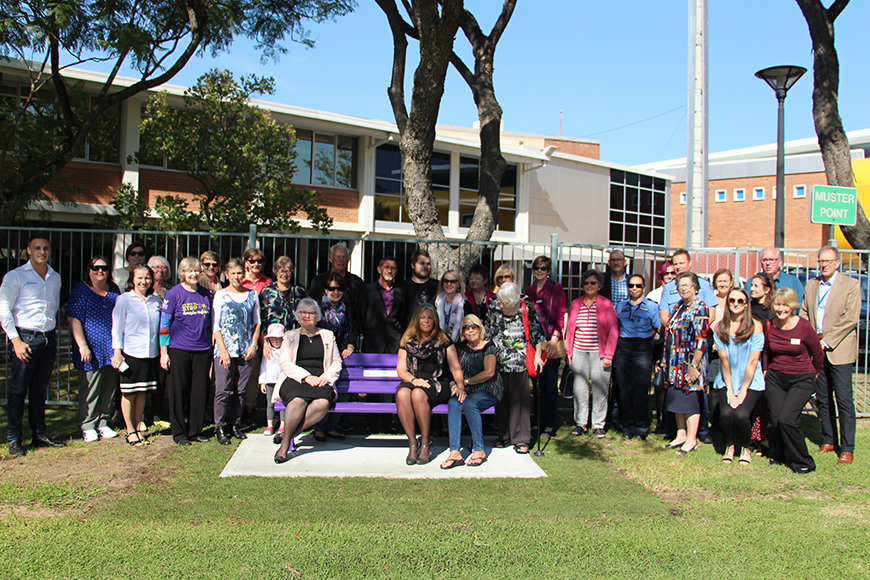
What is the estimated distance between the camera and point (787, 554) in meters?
4.11

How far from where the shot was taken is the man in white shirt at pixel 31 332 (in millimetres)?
5949

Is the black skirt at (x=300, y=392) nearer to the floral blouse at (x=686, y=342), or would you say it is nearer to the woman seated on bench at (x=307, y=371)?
the woman seated on bench at (x=307, y=371)

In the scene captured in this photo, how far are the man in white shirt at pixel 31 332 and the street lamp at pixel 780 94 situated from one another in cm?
1005

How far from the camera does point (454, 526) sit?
4445mm

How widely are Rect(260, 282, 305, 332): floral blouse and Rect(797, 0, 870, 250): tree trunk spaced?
847cm

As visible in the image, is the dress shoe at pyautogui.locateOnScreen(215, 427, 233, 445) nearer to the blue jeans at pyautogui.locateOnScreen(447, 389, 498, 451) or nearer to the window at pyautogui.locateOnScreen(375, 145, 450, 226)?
the blue jeans at pyautogui.locateOnScreen(447, 389, 498, 451)

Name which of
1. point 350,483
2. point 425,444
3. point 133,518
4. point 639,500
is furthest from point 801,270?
point 133,518

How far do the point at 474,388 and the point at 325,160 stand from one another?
17.7 meters

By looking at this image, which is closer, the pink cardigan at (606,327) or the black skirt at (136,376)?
the black skirt at (136,376)

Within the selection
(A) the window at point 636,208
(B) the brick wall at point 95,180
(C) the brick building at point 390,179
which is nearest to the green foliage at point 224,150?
(C) the brick building at point 390,179

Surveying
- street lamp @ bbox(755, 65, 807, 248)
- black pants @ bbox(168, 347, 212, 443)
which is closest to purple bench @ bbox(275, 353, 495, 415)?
black pants @ bbox(168, 347, 212, 443)

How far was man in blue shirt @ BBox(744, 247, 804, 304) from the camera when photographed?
6961 mm

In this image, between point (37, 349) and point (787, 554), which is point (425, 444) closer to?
point (787, 554)

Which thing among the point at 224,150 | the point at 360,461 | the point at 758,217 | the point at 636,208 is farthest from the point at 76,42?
the point at 758,217
